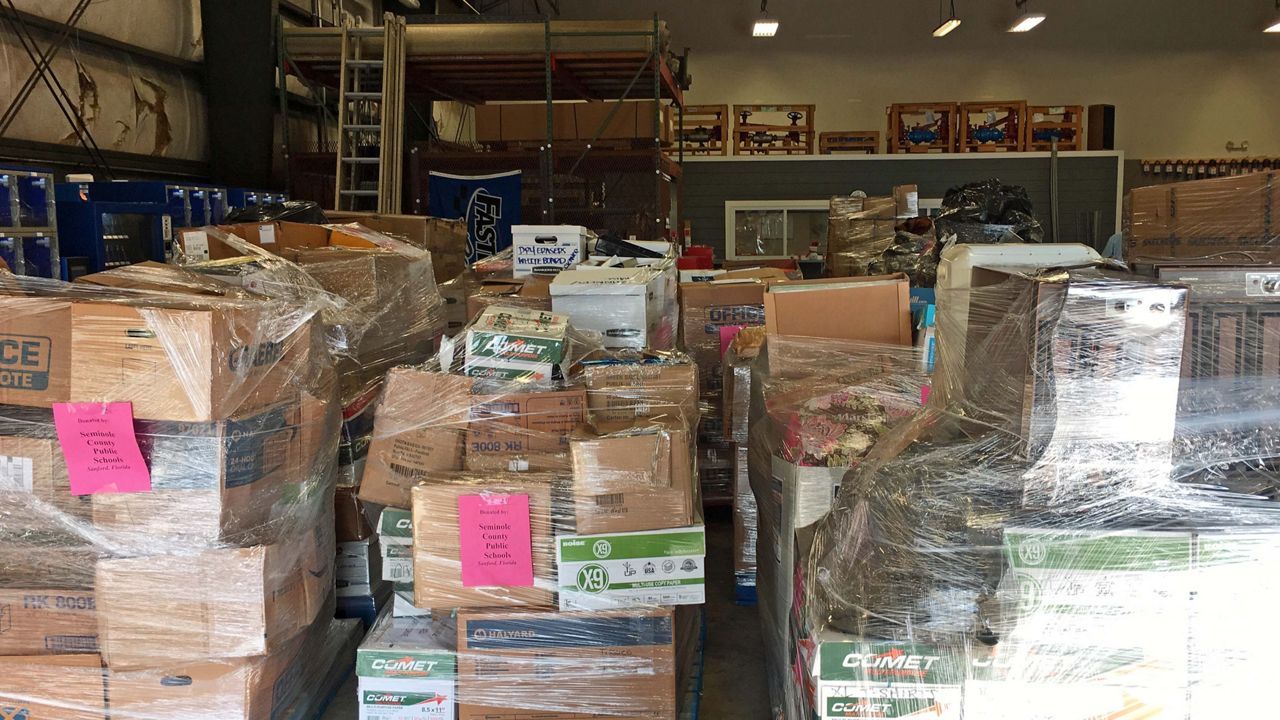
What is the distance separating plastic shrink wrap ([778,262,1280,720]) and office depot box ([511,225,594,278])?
335cm

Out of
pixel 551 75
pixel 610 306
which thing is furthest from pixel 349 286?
pixel 551 75

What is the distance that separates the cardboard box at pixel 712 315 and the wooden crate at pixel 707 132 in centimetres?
762

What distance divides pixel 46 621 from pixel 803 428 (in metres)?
1.90

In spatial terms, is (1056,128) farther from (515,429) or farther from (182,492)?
(182,492)

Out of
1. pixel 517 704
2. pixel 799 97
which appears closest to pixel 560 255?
pixel 517 704

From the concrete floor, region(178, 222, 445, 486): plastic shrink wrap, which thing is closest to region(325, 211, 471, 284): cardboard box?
region(178, 222, 445, 486): plastic shrink wrap

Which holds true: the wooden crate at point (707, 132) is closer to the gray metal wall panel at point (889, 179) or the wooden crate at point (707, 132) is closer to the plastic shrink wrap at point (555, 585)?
the gray metal wall panel at point (889, 179)

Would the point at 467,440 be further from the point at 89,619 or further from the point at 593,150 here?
the point at 593,150

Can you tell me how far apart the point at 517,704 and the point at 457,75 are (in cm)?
700

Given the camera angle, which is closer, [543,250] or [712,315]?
[712,315]

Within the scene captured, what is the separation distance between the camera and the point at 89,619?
2.19 meters

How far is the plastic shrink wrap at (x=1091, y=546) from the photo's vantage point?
1.34m

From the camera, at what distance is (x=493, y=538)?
233 cm

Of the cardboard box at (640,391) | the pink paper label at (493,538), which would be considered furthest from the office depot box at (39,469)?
the cardboard box at (640,391)
